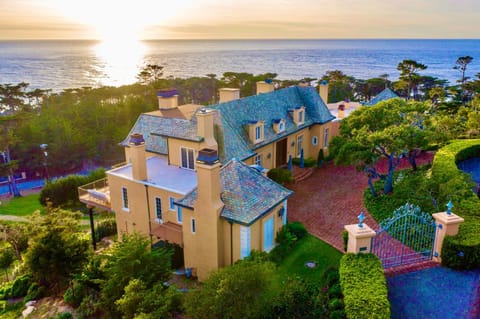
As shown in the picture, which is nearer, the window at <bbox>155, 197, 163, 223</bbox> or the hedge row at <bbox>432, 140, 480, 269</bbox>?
the hedge row at <bbox>432, 140, 480, 269</bbox>

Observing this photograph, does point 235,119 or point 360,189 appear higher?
point 235,119

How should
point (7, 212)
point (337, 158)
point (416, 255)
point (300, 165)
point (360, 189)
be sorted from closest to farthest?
point (416, 255) → point (337, 158) → point (360, 189) → point (300, 165) → point (7, 212)

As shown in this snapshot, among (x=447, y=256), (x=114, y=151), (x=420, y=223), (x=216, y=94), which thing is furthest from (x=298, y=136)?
(x=216, y=94)

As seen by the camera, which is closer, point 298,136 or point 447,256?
point 447,256

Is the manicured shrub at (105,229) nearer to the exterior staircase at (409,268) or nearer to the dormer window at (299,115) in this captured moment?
the dormer window at (299,115)

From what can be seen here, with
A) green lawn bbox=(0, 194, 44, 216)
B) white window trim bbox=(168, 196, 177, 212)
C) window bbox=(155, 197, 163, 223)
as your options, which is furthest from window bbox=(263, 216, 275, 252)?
green lawn bbox=(0, 194, 44, 216)

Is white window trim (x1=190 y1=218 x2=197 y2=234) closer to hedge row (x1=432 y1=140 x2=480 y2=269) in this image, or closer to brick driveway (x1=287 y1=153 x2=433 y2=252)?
brick driveway (x1=287 y1=153 x2=433 y2=252)

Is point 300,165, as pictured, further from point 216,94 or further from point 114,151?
point 216,94

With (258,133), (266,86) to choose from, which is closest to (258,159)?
(258,133)
